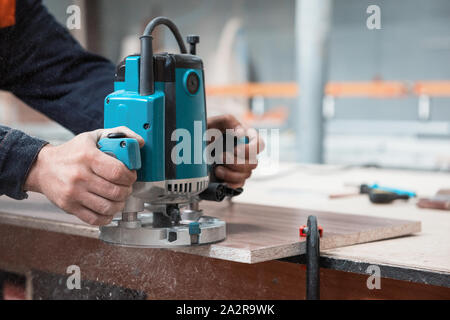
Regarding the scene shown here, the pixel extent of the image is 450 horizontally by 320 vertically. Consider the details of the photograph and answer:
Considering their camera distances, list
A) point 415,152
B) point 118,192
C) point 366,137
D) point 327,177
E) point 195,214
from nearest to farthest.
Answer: point 118,192, point 195,214, point 327,177, point 415,152, point 366,137

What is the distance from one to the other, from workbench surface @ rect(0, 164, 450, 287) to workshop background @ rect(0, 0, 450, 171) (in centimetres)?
165

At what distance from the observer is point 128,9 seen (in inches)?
247

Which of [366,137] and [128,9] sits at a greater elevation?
[128,9]

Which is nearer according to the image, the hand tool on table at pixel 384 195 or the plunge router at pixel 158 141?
the plunge router at pixel 158 141

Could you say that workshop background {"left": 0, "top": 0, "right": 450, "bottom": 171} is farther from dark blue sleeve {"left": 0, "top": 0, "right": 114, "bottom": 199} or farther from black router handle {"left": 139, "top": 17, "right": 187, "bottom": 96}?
black router handle {"left": 139, "top": 17, "right": 187, "bottom": 96}

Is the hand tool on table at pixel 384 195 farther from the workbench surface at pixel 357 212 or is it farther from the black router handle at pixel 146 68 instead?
the black router handle at pixel 146 68

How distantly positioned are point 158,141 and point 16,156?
8.6 inches

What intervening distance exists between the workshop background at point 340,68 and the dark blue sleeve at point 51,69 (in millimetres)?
1919

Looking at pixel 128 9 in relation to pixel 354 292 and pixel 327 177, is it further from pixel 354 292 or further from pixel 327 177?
pixel 354 292

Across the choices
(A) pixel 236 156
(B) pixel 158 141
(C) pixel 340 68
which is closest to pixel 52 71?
(A) pixel 236 156

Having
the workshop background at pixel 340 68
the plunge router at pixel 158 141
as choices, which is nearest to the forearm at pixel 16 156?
the plunge router at pixel 158 141

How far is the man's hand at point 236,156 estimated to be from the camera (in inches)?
47.3

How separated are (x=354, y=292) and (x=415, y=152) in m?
3.49

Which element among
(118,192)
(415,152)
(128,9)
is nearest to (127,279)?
(118,192)
